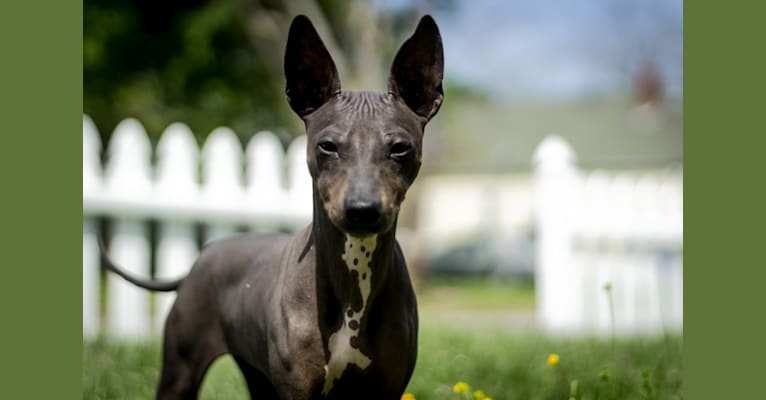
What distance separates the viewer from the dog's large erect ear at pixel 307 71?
3.18 m

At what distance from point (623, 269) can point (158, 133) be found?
910 centimetres

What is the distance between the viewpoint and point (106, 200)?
7043 millimetres

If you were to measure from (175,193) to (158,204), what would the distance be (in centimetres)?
17

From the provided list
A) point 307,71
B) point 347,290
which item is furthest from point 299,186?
point 347,290

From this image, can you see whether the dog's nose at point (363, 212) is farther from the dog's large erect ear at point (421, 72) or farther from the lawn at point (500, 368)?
the lawn at point (500, 368)

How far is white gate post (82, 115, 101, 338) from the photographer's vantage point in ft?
22.4

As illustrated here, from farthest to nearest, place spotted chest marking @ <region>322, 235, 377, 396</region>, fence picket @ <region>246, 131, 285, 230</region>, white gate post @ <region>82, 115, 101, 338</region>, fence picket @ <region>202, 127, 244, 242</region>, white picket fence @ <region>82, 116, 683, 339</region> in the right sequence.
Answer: fence picket @ <region>246, 131, 285, 230</region>
fence picket @ <region>202, 127, 244, 242</region>
white picket fence @ <region>82, 116, 683, 339</region>
white gate post @ <region>82, 115, 101, 338</region>
spotted chest marking @ <region>322, 235, 377, 396</region>

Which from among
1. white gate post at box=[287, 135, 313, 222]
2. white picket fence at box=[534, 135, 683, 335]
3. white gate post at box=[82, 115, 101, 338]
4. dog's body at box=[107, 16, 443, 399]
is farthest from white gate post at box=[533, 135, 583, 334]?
dog's body at box=[107, 16, 443, 399]

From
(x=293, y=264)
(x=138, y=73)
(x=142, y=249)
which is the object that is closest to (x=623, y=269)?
(x=142, y=249)

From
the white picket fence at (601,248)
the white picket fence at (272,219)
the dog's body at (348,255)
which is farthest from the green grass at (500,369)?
the white picket fence at (601,248)

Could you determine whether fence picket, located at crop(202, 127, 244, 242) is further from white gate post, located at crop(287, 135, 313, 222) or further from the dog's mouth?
the dog's mouth

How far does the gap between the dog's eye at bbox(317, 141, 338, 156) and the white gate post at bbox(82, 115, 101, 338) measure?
4.29 metres

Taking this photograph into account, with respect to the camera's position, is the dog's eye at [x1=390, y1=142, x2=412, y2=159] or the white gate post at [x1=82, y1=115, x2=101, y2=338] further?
the white gate post at [x1=82, y1=115, x2=101, y2=338]

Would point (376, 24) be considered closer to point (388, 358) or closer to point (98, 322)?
point (98, 322)
